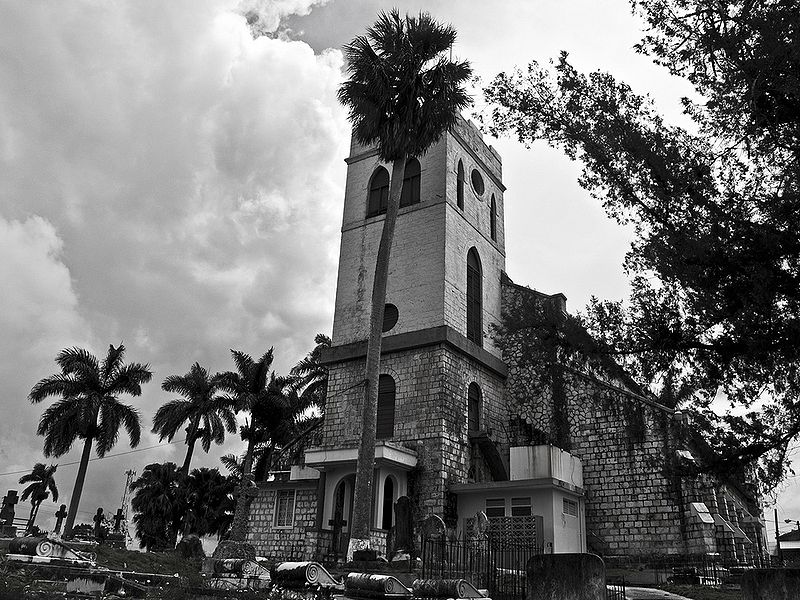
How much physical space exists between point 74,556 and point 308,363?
23.6 m

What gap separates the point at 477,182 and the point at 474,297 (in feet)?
20.4

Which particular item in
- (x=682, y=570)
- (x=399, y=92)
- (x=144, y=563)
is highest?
(x=399, y=92)

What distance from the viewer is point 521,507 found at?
2262cm

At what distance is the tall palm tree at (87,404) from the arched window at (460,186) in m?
21.0

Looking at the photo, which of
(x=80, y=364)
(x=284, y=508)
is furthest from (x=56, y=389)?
(x=284, y=508)

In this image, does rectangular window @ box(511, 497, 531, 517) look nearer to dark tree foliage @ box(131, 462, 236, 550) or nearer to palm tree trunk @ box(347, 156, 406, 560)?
palm tree trunk @ box(347, 156, 406, 560)

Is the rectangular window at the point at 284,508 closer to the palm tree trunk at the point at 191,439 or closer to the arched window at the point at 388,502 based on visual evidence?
the arched window at the point at 388,502

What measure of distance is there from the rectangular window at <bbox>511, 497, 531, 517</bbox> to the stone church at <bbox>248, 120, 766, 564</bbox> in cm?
6

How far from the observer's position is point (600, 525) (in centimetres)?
2400

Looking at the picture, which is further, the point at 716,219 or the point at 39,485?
the point at 39,485

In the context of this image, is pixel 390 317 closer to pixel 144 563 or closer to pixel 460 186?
pixel 460 186

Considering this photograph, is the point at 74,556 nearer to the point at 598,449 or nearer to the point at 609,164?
the point at 609,164

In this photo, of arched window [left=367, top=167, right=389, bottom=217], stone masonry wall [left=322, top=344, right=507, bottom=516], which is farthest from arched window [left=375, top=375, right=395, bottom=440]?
arched window [left=367, top=167, right=389, bottom=217]

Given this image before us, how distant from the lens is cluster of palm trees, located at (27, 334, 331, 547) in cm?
3569
